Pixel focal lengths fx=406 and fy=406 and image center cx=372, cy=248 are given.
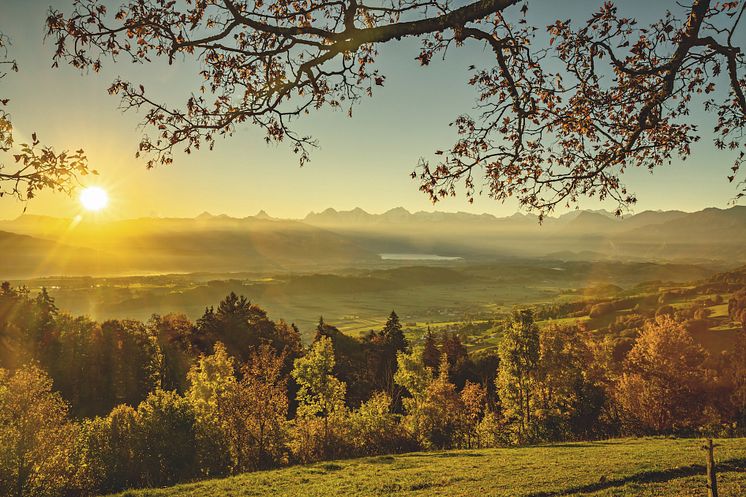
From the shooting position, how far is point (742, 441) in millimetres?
25438

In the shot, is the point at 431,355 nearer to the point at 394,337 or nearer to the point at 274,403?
the point at 394,337

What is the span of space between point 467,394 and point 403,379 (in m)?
8.29

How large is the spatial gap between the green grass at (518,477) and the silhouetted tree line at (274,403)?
30.8 feet

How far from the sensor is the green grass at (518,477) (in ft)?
55.3

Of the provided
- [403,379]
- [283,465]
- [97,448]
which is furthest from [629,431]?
[97,448]

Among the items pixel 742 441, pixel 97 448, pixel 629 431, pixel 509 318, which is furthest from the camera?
pixel 509 318

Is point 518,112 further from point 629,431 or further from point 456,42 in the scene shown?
point 629,431

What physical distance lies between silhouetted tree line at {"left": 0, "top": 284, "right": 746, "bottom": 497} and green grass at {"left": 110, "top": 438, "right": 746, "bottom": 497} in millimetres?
9388

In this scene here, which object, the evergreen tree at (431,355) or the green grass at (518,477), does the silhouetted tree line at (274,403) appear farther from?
the evergreen tree at (431,355)

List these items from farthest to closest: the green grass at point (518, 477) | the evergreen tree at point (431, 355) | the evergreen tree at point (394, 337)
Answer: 1. the evergreen tree at point (394, 337)
2. the evergreen tree at point (431, 355)
3. the green grass at point (518, 477)

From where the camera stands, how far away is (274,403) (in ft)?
120

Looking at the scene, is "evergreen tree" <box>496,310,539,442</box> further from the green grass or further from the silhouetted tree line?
the green grass

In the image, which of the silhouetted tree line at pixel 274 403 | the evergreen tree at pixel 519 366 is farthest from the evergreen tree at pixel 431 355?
the evergreen tree at pixel 519 366

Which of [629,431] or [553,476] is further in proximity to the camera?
[629,431]
